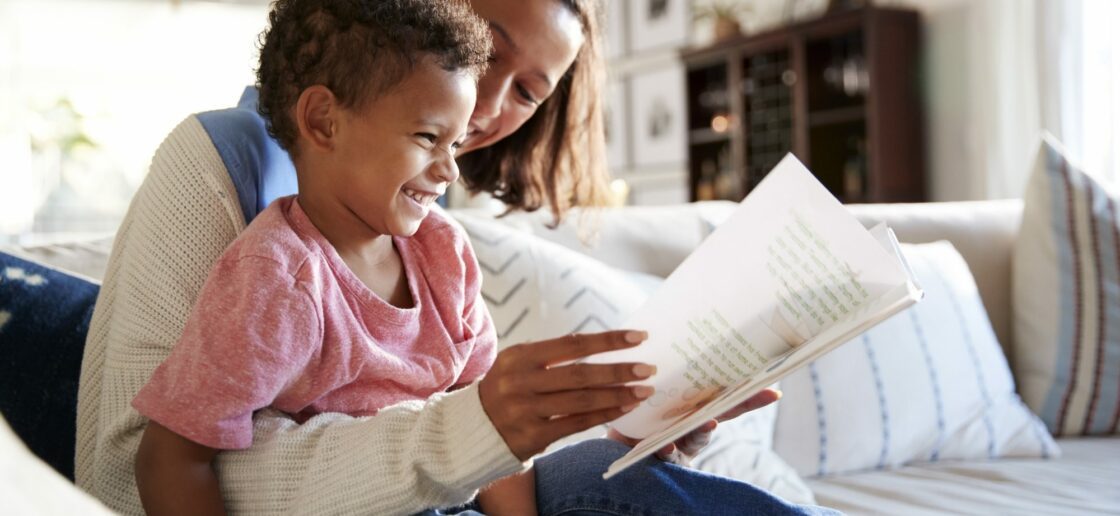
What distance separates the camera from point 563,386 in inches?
27.8

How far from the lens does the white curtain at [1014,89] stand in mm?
3943

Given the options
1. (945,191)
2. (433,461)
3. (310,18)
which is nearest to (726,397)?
(433,461)

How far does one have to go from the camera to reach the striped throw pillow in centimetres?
203

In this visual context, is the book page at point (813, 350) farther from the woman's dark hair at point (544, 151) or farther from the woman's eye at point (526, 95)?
the woman's dark hair at point (544, 151)

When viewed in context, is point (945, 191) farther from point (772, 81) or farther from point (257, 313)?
→ point (257, 313)

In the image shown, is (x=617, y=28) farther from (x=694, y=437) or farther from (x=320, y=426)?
(x=320, y=426)

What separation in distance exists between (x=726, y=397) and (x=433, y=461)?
226mm

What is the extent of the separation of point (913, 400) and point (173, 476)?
1.31 m

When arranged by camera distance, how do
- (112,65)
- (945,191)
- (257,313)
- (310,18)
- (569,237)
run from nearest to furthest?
(257,313), (310,18), (569,237), (945,191), (112,65)

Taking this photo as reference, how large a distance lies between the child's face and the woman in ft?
0.48

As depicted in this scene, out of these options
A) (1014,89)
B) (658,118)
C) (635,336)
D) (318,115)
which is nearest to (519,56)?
(318,115)

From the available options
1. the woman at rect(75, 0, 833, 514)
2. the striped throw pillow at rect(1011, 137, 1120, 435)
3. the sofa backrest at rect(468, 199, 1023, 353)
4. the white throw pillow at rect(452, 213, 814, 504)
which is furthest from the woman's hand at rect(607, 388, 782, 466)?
the striped throw pillow at rect(1011, 137, 1120, 435)

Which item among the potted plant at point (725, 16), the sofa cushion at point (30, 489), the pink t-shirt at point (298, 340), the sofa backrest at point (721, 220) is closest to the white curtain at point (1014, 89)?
the potted plant at point (725, 16)

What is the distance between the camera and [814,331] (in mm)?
773
